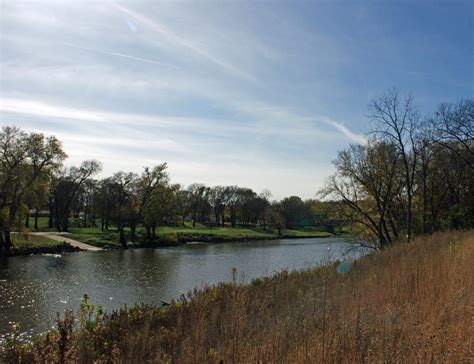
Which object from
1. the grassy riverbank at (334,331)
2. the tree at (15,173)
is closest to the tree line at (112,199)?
the tree at (15,173)

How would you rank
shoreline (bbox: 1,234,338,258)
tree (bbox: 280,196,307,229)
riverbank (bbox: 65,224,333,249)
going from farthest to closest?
tree (bbox: 280,196,307,229) → riverbank (bbox: 65,224,333,249) → shoreline (bbox: 1,234,338,258)

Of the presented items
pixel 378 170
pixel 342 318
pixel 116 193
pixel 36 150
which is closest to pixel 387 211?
pixel 378 170

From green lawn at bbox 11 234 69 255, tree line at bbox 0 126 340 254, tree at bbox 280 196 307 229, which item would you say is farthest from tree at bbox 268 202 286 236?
green lawn at bbox 11 234 69 255

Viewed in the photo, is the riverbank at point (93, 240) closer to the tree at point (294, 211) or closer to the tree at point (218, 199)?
the tree at point (218, 199)

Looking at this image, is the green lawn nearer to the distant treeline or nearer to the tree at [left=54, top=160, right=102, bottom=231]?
the distant treeline

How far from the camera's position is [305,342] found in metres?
4.52

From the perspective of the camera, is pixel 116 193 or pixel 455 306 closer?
pixel 455 306

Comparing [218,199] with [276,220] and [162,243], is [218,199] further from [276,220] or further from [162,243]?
[162,243]

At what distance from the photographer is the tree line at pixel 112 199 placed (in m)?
36.6

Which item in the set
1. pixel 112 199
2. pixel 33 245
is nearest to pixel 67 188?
pixel 112 199

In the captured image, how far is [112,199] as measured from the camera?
206ft

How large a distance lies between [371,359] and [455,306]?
191 centimetres

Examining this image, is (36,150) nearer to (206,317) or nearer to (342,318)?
(206,317)

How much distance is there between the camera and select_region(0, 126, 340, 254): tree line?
36.6 metres
